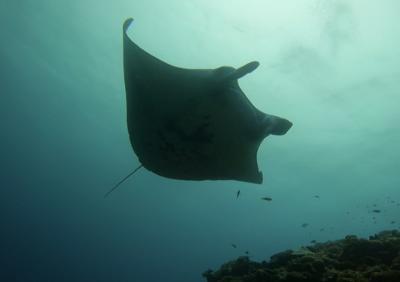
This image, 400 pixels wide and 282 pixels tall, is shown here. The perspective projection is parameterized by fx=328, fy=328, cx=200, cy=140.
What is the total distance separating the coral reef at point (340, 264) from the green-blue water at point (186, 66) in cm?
1290

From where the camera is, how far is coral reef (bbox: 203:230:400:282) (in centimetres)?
531

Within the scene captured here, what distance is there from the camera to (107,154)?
61469 mm

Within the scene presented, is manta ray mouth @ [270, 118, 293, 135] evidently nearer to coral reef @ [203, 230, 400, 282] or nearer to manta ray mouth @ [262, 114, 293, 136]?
manta ray mouth @ [262, 114, 293, 136]

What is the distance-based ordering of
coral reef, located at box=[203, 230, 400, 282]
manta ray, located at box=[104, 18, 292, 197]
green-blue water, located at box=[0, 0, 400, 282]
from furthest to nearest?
green-blue water, located at box=[0, 0, 400, 282] < coral reef, located at box=[203, 230, 400, 282] < manta ray, located at box=[104, 18, 292, 197]

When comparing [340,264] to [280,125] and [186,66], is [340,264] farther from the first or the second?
[186,66]

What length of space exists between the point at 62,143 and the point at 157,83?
69.0 m

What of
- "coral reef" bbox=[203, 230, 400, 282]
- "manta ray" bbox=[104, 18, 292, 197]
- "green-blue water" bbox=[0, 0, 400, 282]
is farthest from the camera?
"green-blue water" bbox=[0, 0, 400, 282]

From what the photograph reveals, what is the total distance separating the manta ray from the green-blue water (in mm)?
15633

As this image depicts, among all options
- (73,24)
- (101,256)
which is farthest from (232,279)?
(101,256)

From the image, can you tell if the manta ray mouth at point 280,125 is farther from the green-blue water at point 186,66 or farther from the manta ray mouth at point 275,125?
the green-blue water at point 186,66

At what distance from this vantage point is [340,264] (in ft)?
19.8

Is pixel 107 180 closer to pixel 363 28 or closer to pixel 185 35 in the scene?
pixel 185 35

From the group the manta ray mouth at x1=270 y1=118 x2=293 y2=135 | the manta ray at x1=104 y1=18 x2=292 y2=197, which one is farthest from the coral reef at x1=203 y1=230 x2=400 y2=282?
the manta ray mouth at x1=270 y1=118 x2=293 y2=135

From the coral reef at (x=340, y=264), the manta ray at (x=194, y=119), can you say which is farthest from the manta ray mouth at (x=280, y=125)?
the coral reef at (x=340, y=264)
